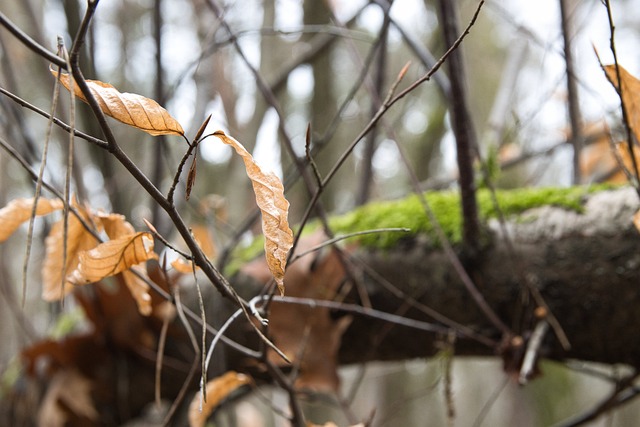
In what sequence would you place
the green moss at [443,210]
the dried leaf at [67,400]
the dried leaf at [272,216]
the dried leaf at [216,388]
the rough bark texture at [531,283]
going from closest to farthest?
the dried leaf at [272,216] → the dried leaf at [216,388] → the rough bark texture at [531,283] → the green moss at [443,210] → the dried leaf at [67,400]

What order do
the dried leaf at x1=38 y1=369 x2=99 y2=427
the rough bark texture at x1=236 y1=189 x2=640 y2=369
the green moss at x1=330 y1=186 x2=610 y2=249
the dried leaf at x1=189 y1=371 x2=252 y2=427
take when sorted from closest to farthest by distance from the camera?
the dried leaf at x1=189 y1=371 x2=252 y2=427 < the rough bark texture at x1=236 y1=189 x2=640 y2=369 < the green moss at x1=330 y1=186 x2=610 y2=249 < the dried leaf at x1=38 y1=369 x2=99 y2=427

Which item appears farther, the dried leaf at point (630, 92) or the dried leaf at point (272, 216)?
the dried leaf at point (630, 92)

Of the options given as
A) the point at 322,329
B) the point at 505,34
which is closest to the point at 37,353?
the point at 322,329

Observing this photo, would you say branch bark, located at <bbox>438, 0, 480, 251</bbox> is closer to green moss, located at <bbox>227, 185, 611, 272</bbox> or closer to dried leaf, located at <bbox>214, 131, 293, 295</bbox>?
green moss, located at <bbox>227, 185, 611, 272</bbox>

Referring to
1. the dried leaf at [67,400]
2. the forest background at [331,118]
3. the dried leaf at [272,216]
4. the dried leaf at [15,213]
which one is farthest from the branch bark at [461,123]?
the dried leaf at [67,400]

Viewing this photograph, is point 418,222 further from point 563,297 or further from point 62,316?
point 62,316

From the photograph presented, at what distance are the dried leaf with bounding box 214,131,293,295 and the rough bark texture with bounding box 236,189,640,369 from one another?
51 centimetres

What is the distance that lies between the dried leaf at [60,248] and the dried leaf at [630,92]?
23.1 inches

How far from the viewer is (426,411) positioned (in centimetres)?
635

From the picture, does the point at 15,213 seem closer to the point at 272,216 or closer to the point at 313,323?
the point at 272,216

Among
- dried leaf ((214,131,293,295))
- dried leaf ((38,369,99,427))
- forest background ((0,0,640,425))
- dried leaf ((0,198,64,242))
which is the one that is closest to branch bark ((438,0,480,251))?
forest background ((0,0,640,425))

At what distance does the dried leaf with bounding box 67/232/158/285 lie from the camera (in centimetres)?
50

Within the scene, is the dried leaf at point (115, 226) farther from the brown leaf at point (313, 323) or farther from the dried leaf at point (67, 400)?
the dried leaf at point (67, 400)

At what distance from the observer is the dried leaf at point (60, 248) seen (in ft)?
2.12
